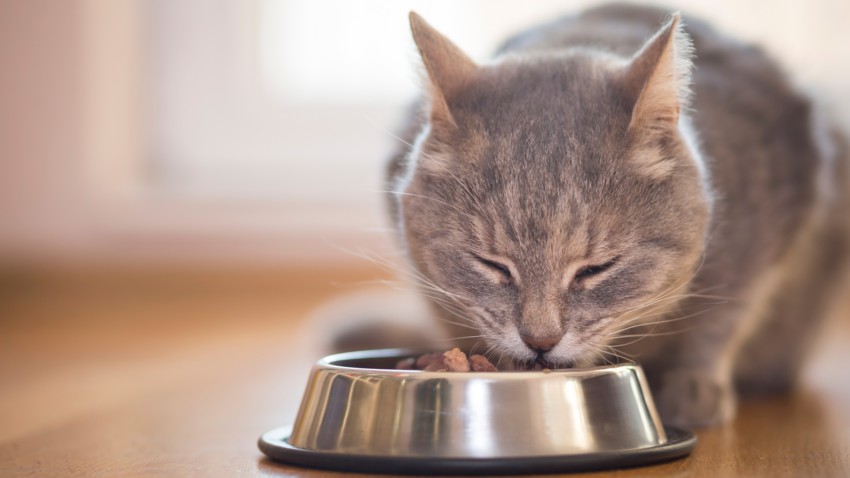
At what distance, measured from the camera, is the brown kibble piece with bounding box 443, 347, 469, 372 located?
4.18 feet

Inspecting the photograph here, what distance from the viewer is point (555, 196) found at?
1341mm

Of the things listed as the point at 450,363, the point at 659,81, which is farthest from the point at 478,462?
the point at 659,81

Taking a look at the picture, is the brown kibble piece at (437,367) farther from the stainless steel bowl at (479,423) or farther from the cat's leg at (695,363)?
the cat's leg at (695,363)

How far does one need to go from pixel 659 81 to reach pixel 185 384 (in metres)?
1.20

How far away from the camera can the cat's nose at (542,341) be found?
130 centimetres

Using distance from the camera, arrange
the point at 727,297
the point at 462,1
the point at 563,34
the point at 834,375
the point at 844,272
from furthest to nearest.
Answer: the point at 462,1 → the point at 834,375 → the point at 844,272 → the point at 563,34 → the point at 727,297

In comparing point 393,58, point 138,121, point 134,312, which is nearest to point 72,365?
point 134,312

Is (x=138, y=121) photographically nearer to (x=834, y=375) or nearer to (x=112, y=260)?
(x=112, y=260)

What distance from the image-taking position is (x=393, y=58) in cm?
375

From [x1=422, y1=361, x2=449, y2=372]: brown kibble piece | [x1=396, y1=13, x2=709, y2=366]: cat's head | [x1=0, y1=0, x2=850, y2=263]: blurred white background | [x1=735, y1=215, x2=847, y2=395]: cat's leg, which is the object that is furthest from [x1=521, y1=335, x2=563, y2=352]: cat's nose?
[x1=0, y1=0, x2=850, y2=263]: blurred white background

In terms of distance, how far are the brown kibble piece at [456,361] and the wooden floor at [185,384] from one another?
0.21 m

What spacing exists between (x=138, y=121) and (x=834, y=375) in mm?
2560

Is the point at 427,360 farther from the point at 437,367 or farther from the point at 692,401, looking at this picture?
the point at 692,401

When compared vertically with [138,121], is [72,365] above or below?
below
